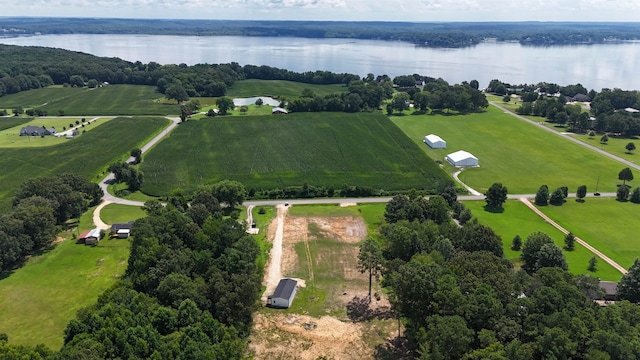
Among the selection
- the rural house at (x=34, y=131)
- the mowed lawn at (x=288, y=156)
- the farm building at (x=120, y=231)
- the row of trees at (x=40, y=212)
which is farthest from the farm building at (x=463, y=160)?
the rural house at (x=34, y=131)

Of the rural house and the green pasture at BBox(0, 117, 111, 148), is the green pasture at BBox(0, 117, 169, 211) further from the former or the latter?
the rural house

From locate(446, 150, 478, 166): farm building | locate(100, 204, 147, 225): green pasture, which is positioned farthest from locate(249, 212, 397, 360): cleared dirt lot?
locate(446, 150, 478, 166): farm building

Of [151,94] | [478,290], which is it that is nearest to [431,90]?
[151,94]

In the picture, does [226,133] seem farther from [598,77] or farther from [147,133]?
[598,77]

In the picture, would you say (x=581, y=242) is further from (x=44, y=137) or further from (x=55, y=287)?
(x=44, y=137)

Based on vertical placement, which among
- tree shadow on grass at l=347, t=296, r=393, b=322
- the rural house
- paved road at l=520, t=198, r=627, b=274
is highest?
the rural house

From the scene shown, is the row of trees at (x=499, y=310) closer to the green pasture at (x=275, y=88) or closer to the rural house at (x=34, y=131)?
the rural house at (x=34, y=131)
